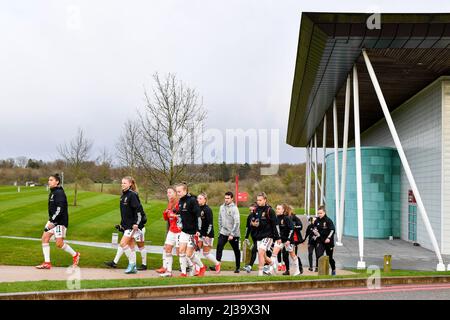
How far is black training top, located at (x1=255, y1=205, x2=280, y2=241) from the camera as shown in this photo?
11.1m

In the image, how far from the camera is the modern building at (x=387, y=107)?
601 inches

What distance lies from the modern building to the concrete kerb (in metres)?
5.50

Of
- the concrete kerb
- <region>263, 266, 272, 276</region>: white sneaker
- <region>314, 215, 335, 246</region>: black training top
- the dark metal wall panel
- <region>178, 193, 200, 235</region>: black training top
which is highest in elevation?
the dark metal wall panel

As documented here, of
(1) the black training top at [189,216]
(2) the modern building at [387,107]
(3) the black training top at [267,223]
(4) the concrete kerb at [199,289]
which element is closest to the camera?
(4) the concrete kerb at [199,289]

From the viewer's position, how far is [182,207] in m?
10.2

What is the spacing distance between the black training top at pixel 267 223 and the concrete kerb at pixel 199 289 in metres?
1.77

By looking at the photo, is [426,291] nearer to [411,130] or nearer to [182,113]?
[182,113]

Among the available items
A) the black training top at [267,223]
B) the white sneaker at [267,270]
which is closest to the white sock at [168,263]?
the black training top at [267,223]

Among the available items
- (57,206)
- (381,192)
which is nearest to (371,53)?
(57,206)

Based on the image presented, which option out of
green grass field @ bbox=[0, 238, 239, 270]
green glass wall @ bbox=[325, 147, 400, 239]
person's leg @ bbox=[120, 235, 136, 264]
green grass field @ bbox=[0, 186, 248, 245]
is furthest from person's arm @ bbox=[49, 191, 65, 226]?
green glass wall @ bbox=[325, 147, 400, 239]

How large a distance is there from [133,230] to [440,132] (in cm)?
1544

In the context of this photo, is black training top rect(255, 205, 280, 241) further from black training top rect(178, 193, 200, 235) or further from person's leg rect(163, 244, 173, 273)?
person's leg rect(163, 244, 173, 273)

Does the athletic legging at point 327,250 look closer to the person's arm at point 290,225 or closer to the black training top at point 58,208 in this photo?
the person's arm at point 290,225
